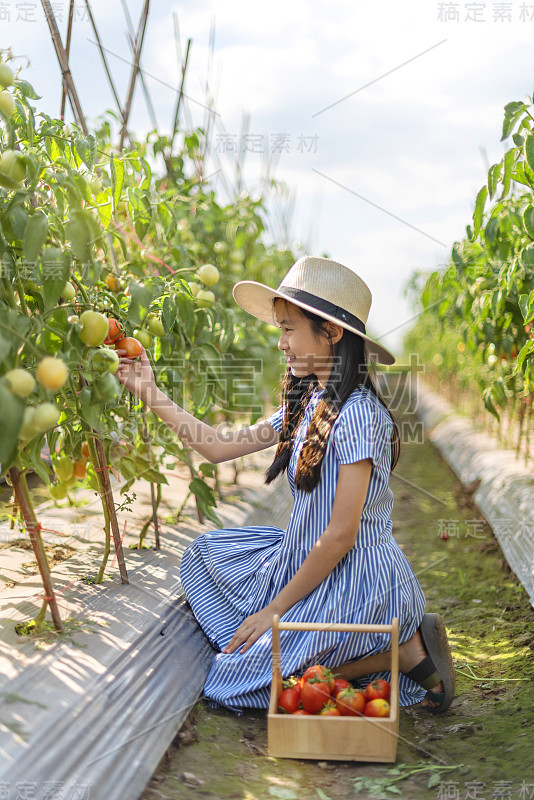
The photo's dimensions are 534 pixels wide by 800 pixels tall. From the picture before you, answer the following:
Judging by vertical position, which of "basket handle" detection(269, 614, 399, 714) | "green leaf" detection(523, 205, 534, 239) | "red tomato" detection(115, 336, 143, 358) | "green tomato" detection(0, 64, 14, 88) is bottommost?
"basket handle" detection(269, 614, 399, 714)

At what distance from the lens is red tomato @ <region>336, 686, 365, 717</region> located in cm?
128

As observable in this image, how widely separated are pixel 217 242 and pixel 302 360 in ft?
4.98

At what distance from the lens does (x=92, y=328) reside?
3.84 ft

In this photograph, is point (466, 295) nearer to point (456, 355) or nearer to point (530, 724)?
point (530, 724)

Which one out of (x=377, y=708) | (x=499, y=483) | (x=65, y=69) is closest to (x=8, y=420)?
(x=377, y=708)

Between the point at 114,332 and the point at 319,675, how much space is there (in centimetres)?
77

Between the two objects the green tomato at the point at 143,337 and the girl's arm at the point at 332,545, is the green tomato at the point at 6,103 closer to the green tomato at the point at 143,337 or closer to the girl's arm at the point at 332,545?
the green tomato at the point at 143,337

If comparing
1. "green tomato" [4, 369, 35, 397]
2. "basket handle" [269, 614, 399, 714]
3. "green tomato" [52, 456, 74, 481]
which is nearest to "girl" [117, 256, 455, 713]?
"basket handle" [269, 614, 399, 714]

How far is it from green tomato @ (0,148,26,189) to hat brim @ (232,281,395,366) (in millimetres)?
594

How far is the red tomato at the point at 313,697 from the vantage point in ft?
4.23

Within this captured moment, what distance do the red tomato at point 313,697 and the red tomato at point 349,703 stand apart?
24 millimetres

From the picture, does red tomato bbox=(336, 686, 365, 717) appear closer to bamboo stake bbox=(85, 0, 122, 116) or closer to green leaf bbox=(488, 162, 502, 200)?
green leaf bbox=(488, 162, 502, 200)

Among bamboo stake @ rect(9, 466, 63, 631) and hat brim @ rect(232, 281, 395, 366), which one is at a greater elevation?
hat brim @ rect(232, 281, 395, 366)

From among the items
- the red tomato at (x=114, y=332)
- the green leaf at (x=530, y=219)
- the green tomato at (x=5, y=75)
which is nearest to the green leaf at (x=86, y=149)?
the green tomato at (x=5, y=75)
